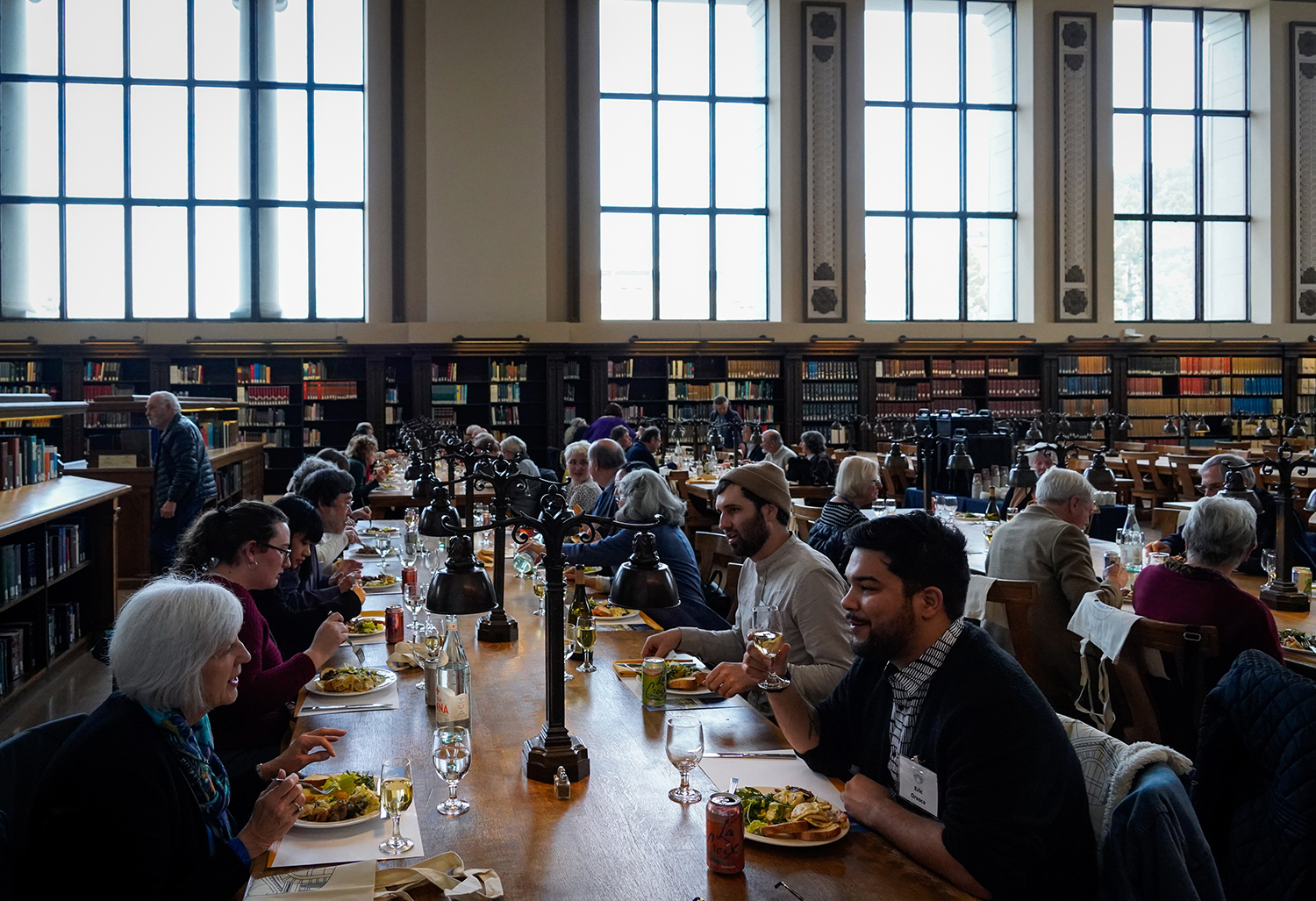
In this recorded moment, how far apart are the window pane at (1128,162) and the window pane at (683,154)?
6113mm

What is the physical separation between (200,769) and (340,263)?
13115 mm

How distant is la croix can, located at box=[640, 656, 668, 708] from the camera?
2520 millimetres

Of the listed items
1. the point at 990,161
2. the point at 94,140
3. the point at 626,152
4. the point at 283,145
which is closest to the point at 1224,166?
the point at 990,161

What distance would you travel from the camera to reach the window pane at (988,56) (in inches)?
605

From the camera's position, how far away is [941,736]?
179 cm

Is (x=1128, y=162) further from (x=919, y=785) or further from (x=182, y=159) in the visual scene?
(x=919, y=785)

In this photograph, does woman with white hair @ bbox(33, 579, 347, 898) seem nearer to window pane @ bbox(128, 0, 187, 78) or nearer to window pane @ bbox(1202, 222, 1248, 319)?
window pane @ bbox(128, 0, 187, 78)

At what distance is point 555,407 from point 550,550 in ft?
38.4

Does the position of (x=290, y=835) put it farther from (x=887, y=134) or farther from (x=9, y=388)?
(x=887, y=134)

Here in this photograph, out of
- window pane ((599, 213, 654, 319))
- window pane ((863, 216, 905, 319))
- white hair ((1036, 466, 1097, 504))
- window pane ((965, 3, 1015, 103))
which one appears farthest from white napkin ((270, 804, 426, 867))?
window pane ((965, 3, 1015, 103))

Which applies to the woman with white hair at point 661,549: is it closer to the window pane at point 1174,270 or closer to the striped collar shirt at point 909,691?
the striped collar shirt at point 909,691

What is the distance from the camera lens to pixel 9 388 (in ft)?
41.8

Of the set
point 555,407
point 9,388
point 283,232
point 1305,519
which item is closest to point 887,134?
point 555,407

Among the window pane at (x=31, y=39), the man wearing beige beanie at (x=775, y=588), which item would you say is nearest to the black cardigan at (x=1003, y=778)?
the man wearing beige beanie at (x=775, y=588)
